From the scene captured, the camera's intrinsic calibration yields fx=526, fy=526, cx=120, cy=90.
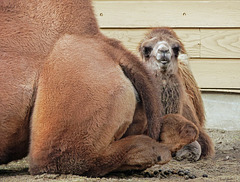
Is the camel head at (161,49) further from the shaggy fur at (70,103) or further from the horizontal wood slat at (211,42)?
the shaggy fur at (70,103)

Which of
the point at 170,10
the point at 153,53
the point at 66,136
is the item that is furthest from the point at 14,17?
the point at 170,10

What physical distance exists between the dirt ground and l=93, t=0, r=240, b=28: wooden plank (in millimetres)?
1508

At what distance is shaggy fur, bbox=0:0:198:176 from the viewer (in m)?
3.25

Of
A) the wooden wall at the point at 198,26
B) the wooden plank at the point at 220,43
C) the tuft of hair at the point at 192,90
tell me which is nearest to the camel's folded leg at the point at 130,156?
the tuft of hair at the point at 192,90

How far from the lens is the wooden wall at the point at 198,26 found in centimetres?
680

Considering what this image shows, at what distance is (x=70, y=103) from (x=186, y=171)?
46.4 inches

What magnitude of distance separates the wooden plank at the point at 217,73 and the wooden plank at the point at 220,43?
0.09m

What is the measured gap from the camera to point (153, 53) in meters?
5.23

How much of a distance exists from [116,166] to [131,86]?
0.52m

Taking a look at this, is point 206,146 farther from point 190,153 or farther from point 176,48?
point 176,48

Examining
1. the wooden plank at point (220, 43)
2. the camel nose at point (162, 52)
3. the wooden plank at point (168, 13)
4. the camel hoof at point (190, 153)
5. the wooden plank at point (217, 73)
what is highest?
the wooden plank at point (168, 13)

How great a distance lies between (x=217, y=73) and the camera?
6.87 m

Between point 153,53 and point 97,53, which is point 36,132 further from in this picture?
point 153,53

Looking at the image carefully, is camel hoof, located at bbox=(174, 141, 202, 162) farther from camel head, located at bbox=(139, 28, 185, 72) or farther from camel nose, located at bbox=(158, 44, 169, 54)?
camel nose, located at bbox=(158, 44, 169, 54)
